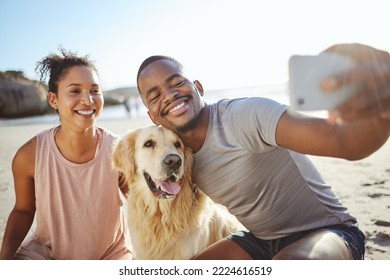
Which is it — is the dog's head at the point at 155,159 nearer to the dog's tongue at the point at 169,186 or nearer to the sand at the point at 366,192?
the dog's tongue at the point at 169,186

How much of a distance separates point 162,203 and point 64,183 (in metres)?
0.58

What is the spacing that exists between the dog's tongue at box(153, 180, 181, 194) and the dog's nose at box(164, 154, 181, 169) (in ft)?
0.47

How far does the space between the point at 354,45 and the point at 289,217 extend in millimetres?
988

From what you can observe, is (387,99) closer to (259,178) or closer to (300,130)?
(300,130)

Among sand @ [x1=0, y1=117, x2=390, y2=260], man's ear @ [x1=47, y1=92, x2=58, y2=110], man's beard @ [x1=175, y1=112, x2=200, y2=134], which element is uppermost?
man's ear @ [x1=47, y1=92, x2=58, y2=110]

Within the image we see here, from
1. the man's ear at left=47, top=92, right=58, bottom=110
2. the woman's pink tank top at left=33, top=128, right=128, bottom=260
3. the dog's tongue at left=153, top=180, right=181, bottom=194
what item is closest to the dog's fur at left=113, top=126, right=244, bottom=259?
the dog's tongue at left=153, top=180, right=181, bottom=194

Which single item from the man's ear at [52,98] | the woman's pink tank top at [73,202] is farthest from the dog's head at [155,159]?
the man's ear at [52,98]

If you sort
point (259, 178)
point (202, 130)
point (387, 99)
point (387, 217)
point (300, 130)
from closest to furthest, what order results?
1. point (387, 99)
2. point (300, 130)
3. point (259, 178)
4. point (202, 130)
5. point (387, 217)

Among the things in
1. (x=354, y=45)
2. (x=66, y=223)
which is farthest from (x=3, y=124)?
(x=354, y=45)

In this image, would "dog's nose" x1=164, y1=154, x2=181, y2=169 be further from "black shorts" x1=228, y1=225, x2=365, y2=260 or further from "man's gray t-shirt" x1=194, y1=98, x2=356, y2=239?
"black shorts" x1=228, y1=225, x2=365, y2=260

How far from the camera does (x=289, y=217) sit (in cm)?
172

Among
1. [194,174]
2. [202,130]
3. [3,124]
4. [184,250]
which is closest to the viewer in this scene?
[202,130]

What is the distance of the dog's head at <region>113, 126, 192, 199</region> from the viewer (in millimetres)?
2043

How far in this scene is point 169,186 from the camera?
216 centimetres
